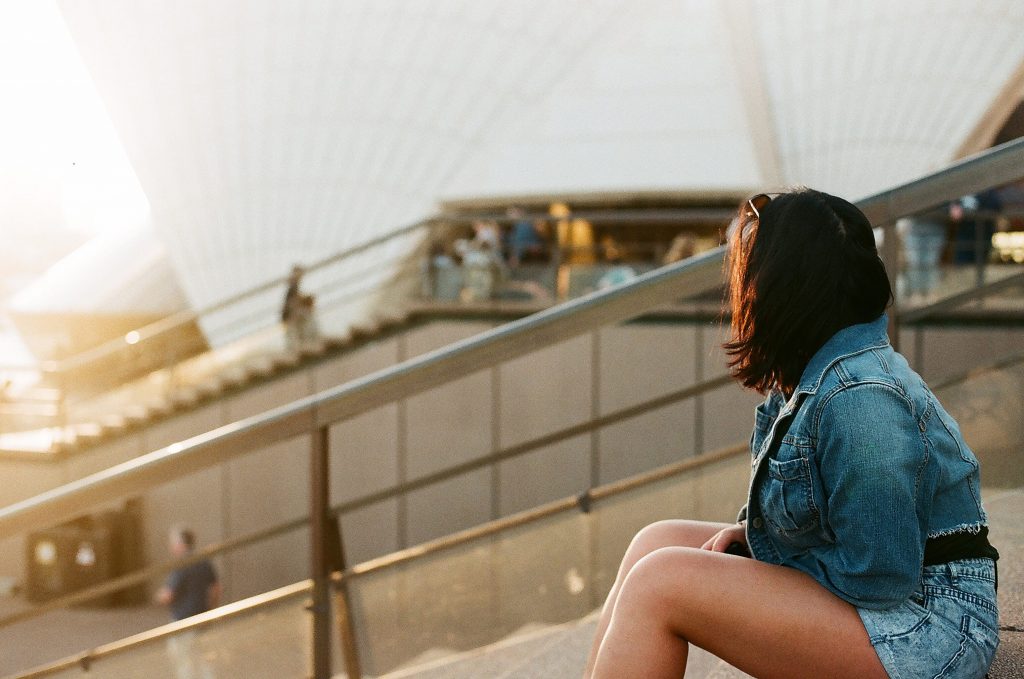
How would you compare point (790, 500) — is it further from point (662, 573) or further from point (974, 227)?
point (974, 227)

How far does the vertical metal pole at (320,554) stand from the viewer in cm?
215

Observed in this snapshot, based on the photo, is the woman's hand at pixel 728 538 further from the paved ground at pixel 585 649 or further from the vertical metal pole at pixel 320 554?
the vertical metal pole at pixel 320 554

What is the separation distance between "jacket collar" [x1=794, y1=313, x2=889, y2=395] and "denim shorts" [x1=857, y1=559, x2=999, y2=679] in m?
0.32

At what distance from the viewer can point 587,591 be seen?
2.79 metres

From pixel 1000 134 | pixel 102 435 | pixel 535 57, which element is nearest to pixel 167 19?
pixel 535 57

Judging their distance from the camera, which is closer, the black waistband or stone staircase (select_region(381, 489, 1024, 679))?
the black waistband

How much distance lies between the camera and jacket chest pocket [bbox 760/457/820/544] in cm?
144

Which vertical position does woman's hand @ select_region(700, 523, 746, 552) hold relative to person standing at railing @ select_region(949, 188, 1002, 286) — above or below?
below

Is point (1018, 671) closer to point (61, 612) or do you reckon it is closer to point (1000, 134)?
point (61, 612)

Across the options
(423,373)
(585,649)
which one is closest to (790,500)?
(423,373)

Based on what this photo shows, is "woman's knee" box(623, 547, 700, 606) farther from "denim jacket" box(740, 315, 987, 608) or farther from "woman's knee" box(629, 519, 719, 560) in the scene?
"woman's knee" box(629, 519, 719, 560)

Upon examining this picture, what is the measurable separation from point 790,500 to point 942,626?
266mm

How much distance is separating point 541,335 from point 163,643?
5.40 ft

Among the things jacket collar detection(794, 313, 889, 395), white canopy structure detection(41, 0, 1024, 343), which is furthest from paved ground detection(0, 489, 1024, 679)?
white canopy structure detection(41, 0, 1024, 343)
